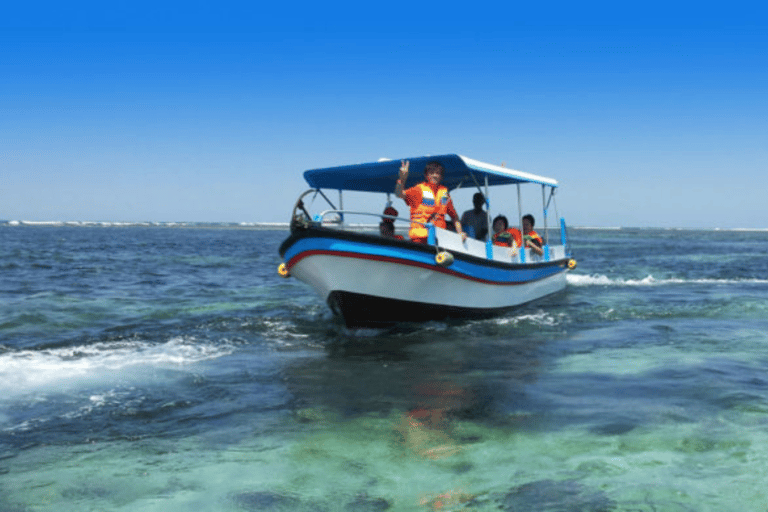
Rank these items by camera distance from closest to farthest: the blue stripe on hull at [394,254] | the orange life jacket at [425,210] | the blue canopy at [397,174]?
the blue stripe on hull at [394,254] → the orange life jacket at [425,210] → the blue canopy at [397,174]

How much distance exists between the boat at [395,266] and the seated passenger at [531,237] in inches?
45.7

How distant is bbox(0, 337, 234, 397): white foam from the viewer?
7.02m

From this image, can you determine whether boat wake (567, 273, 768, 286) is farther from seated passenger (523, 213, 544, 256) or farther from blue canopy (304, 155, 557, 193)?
blue canopy (304, 155, 557, 193)

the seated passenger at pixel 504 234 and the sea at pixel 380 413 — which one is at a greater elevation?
the seated passenger at pixel 504 234

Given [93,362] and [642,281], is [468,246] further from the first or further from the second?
[642,281]

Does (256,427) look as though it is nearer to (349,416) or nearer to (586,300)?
(349,416)

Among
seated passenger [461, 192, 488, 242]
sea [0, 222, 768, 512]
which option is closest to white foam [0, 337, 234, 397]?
sea [0, 222, 768, 512]

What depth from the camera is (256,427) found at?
5.52 m

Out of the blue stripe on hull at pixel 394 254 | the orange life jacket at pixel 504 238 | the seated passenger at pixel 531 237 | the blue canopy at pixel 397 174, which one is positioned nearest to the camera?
the blue stripe on hull at pixel 394 254

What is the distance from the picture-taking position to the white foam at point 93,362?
7.02 meters

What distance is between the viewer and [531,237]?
13.6m

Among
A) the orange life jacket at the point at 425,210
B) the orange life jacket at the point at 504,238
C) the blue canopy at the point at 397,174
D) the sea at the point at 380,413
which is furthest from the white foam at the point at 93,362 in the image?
the orange life jacket at the point at 504,238

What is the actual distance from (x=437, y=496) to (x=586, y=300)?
12.1 meters

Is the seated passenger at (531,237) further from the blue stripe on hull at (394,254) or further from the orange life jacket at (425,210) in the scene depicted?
the orange life jacket at (425,210)
